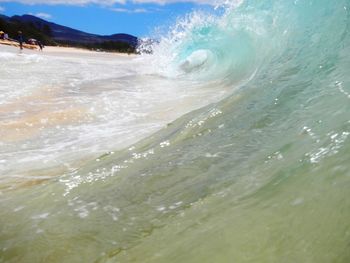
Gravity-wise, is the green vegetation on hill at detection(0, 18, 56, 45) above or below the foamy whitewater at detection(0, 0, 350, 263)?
above

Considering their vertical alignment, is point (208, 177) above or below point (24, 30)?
below

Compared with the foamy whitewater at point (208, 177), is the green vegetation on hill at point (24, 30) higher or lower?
higher

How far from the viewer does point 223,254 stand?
1.91 metres

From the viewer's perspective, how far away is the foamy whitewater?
1979 millimetres

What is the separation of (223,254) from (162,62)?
15.3 m

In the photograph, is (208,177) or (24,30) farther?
(24,30)

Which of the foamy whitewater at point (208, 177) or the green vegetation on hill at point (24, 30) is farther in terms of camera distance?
the green vegetation on hill at point (24, 30)

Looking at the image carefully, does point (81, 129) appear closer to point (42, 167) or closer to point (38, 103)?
point (42, 167)

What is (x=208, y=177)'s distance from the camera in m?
2.83

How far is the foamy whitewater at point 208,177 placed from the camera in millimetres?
1979

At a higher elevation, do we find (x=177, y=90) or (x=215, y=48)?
(x=215, y=48)

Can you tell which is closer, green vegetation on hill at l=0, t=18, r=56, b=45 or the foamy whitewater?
the foamy whitewater

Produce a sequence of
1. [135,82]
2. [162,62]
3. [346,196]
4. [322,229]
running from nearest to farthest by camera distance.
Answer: [322,229] < [346,196] < [135,82] < [162,62]

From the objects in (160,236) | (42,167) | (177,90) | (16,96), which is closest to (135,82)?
(177,90)
